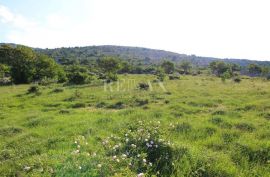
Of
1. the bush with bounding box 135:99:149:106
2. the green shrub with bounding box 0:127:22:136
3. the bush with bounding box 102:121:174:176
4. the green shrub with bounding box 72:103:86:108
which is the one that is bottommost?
the green shrub with bounding box 72:103:86:108

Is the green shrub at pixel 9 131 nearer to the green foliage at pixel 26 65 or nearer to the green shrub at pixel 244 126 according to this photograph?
Answer: the green shrub at pixel 244 126

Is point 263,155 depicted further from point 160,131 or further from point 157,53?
point 157,53

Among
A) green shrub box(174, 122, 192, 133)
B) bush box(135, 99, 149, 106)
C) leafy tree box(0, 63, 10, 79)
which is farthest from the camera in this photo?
leafy tree box(0, 63, 10, 79)

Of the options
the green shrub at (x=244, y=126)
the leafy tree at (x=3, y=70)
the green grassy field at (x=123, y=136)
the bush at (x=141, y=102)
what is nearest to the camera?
the green grassy field at (x=123, y=136)

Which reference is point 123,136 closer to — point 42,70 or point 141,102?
point 141,102

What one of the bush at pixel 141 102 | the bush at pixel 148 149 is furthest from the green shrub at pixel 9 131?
the bush at pixel 141 102

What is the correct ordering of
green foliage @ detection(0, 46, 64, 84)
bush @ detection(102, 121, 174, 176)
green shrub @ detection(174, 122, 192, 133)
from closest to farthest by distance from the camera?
bush @ detection(102, 121, 174, 176) < green shrub @ detection(174, 122, 192, 133) < green foliage @ detection(0, 46, 64, 84)

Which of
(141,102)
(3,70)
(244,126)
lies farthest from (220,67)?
(244,126)

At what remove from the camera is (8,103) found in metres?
20.2

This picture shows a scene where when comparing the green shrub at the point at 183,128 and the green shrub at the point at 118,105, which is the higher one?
the green shrub at the point at 183,128

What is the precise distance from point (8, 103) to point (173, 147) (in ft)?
53.8

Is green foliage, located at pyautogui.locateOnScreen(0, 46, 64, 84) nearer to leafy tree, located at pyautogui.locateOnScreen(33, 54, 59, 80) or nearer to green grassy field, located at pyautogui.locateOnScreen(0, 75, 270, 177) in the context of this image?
leafy tree, located at pyautogui.locateOnScreen(33, 54, 59, 80)

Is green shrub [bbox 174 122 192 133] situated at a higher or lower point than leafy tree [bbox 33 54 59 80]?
higher

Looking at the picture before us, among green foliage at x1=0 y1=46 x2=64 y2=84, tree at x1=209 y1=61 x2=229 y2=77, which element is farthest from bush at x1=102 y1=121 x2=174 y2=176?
tree at x1=209 y1=61 x2=229 y2=77
